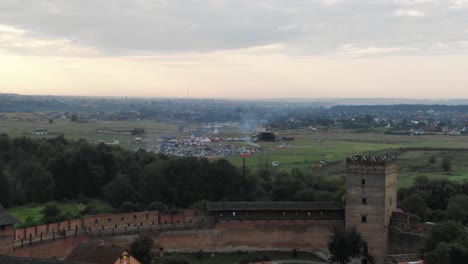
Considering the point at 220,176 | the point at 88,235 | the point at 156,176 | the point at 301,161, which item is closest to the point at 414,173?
the point at 301,161

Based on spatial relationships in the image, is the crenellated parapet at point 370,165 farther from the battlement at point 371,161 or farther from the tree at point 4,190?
the tree at point 4,190

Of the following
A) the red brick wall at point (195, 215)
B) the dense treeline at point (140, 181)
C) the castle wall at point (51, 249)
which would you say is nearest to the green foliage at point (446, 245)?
the red brick wall at point (195, 215)

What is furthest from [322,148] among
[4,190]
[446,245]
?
[446,245]

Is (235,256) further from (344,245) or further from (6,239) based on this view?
(6,239)

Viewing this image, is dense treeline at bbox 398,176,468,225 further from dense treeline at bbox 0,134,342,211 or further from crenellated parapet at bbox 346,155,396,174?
dense treeline at bbox 0,134,342,211

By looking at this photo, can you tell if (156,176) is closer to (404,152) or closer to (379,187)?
(379,187)
